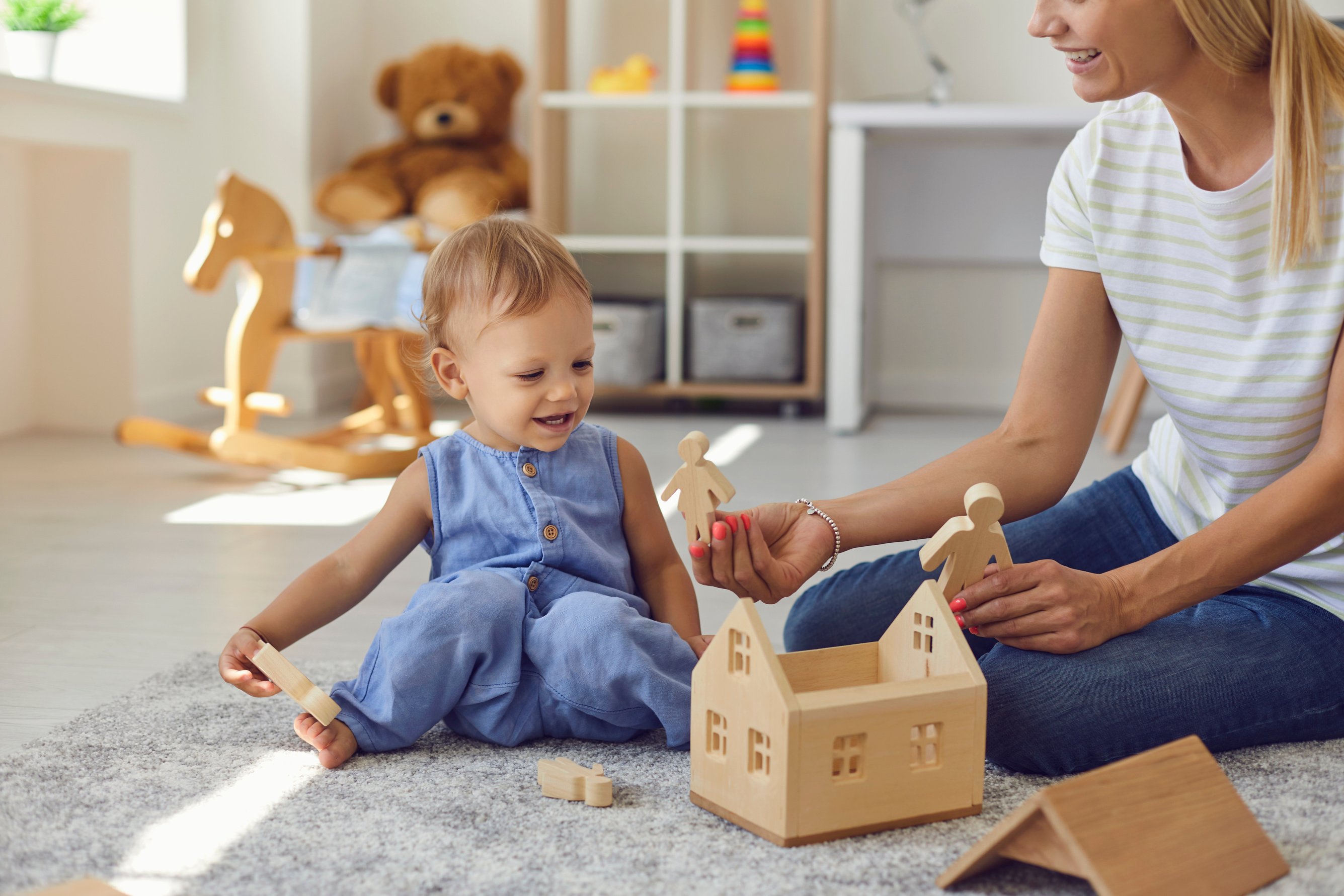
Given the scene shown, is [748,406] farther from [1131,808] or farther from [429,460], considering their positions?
[1131,808]

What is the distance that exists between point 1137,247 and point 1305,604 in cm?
31

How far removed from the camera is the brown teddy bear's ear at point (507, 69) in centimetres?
331

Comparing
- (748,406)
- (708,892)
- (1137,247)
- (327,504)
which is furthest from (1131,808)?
(748,406)

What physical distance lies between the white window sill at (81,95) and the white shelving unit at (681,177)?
31.5 inches

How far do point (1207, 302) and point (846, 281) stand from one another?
180 cm

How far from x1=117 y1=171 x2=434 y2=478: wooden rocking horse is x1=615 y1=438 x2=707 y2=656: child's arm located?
1.14m

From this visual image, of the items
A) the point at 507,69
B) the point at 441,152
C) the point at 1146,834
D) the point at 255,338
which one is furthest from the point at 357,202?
the point at 1146,834

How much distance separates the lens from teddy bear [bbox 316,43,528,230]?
316 centimetres

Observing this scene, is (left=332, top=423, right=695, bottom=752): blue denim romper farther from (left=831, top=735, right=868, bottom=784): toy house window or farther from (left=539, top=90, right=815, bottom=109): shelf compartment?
(left=539, top=90, right=815, bottom=109): shelf compartment

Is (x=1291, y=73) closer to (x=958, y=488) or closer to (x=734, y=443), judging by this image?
(x=958, y=488)

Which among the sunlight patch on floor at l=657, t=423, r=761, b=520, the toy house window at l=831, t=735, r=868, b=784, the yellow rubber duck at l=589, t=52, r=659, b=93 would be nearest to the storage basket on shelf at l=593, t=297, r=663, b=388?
the sunlight patch on floor at l=657, t=423, r=761, b=520

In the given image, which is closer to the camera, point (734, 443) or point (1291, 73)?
point (1291, 73)

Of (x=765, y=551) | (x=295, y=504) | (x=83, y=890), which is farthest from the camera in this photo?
(x=295, y=504)

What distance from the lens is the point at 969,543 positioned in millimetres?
917
